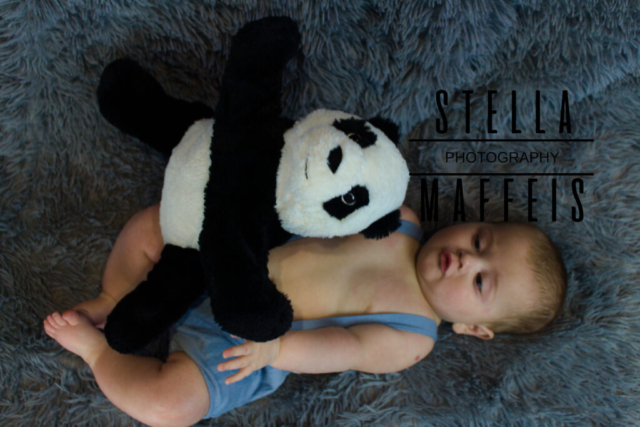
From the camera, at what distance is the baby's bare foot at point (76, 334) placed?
0.92m

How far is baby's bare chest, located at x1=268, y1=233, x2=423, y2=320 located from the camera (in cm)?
102

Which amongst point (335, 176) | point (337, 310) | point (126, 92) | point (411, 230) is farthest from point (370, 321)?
point (126, 92)

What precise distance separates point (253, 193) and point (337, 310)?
442 millimetres

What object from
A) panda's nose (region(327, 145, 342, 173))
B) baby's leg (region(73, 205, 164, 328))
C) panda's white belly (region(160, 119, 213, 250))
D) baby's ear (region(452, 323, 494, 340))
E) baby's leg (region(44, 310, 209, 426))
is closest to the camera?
panda's nose (region(327, 145, 342, 173))

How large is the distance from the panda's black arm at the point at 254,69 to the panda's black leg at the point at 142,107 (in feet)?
0.49

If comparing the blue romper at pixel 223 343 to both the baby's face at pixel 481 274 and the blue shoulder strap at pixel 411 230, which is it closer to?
the baby's face at pixel 481 274

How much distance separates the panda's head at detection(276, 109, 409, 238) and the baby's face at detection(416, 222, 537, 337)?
350 mm

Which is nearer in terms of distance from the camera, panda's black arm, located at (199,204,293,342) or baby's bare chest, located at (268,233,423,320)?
panda's black arm, located at (199,204,293,342)

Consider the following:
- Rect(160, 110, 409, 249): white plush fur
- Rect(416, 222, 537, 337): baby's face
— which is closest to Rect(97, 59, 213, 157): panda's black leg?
Rect(160, 110, 409, 249): white plush fur

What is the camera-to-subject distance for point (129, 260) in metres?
0.98

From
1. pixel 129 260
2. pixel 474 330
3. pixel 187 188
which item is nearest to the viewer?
pixel 187 188

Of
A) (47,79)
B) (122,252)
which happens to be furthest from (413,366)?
(47,79)

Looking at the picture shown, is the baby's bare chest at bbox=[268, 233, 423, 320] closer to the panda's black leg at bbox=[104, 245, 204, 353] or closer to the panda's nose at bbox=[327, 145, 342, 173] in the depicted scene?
the panda's black leg at bbox=[104, 245, 204, 353]

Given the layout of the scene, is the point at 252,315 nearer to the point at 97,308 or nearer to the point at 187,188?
the point at 187,188
